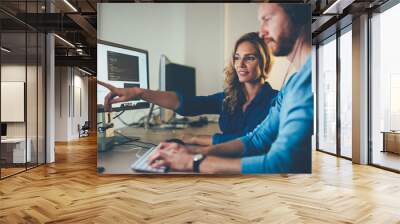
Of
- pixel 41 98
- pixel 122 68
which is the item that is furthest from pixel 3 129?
pixel 122 68

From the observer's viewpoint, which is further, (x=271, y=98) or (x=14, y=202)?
(x=271, y=98)

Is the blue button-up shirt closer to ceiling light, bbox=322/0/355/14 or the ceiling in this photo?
ceiling light, bbox=322/0/355/14

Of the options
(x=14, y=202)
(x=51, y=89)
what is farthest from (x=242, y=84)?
(x=51, y=89)

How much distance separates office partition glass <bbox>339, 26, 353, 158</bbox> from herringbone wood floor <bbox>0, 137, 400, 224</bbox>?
Result: 6.35ft

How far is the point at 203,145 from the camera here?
20.5 ft

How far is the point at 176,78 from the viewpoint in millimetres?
6332

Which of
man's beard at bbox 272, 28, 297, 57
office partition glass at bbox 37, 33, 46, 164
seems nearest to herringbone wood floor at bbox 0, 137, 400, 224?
office partition glass at bbox 37, 33, 46, 164

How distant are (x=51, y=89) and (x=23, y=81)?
1.31 meters

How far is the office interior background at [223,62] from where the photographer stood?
250 inches

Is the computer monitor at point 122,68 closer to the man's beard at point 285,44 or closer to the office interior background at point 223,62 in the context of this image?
the office interior background at point 223,62

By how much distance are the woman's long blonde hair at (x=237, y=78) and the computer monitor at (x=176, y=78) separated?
57 cm

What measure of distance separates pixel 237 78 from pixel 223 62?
358 millimetres

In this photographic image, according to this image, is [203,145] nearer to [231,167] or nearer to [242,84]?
[231,167]

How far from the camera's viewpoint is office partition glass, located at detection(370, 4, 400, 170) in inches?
281
